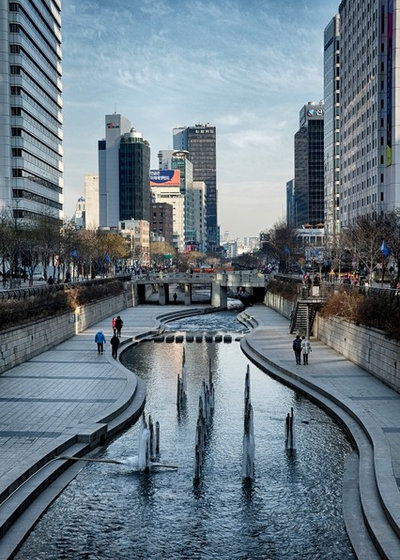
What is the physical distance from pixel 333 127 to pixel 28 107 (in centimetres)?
8608

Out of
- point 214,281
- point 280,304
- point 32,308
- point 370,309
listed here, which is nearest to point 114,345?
point 32,308

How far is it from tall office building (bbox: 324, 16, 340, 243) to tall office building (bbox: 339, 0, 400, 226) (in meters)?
16.4

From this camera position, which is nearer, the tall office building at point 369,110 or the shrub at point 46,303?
the shrub at point 46,303

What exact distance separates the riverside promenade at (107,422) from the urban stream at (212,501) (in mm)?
516

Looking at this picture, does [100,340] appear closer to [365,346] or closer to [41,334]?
[41,334]

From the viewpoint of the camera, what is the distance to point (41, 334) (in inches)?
1809

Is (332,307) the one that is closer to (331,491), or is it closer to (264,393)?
(264,393)

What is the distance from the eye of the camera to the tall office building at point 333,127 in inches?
6757

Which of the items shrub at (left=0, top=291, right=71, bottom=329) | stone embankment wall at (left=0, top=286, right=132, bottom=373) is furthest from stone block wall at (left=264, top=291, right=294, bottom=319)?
shrub at (left=0, top=291, right=71, bottom=329)

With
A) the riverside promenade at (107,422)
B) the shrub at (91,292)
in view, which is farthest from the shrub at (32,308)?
the shrub at (91,292)

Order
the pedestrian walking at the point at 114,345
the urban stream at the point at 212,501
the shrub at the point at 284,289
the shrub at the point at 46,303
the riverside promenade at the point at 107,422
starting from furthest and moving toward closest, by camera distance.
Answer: the shrub at the point at 284,289 → the pedestrian walking at the point at 114,345 → the shrub at the point at 46,303 → the riverside promenade at the point at 107,422 → the urban stream at the point at 212,501

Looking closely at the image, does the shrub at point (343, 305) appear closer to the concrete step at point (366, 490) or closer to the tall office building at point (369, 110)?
the concrete step at point (366, 490)

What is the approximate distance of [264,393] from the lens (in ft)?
112

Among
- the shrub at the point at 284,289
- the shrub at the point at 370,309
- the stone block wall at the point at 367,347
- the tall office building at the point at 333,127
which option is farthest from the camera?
the tall office building at the point at 333,127
